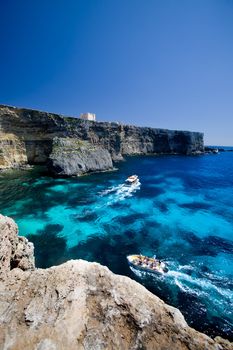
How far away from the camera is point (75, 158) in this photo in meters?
57.5

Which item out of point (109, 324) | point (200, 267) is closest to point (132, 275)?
point (200, 267)

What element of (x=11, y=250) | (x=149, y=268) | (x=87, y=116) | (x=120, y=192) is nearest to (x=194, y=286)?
(x=149, y=268)

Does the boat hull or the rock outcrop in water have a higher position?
the rock outcrop in water

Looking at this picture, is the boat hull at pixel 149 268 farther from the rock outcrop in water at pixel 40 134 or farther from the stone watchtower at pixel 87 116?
the stone watchtower at pixel 87 116

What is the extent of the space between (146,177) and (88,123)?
31582mm

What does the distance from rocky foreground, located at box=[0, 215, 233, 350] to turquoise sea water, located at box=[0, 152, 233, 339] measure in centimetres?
1027

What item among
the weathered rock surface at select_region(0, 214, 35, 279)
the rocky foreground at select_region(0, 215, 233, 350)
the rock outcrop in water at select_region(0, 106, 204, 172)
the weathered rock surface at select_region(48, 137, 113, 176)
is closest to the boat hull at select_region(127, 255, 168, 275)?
the weathered rock surface at select_region(0, 214, 35, 279)

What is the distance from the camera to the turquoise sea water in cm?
1744

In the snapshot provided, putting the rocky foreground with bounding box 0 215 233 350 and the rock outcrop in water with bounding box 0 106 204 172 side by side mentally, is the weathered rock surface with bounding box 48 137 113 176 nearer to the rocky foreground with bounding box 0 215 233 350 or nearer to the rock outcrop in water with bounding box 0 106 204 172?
the rock outcrop in water with bounding box 0 106 204 172

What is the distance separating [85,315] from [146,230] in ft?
70.5

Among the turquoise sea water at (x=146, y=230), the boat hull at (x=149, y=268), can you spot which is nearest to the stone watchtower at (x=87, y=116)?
the turquoise sea water at (x=146, y=230)

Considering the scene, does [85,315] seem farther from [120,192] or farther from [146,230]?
[120,192]

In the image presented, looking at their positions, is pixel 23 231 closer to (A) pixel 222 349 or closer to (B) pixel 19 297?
(B) pixel 19 297

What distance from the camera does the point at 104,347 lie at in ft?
20.2
